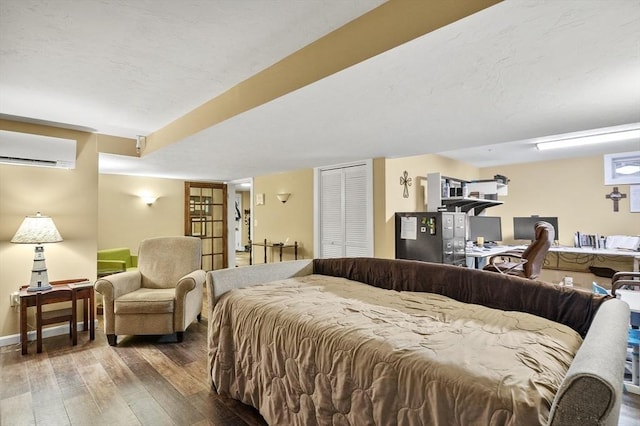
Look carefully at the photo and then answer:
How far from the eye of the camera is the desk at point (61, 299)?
2744 millimetres

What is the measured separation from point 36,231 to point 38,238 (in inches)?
2.8

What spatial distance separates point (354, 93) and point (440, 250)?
7.91ft

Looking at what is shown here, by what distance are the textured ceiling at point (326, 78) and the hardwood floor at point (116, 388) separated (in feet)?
6.61

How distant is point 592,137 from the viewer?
376 centimetres

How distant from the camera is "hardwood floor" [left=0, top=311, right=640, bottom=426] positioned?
187cm

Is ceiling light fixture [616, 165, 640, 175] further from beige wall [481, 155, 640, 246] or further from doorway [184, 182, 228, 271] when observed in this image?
doorway [184, 182, 228, 271]

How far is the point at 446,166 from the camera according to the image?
529cm

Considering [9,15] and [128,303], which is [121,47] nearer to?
[9,15]

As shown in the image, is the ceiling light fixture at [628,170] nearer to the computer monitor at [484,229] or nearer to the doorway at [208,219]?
the computer monitor at [484,229]

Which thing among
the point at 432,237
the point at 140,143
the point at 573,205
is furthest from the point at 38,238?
the point at 573,205

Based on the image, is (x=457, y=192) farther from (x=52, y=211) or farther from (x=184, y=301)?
(x=52, y=211)

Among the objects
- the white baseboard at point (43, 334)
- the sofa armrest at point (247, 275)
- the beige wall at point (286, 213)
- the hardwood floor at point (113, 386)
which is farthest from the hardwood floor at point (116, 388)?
the beige wall at point (286, 213)

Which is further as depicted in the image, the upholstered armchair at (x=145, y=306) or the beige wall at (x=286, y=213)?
the beige wall at (x=286, y=213)

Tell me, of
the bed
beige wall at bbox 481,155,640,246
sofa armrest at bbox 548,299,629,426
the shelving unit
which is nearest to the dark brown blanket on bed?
the bed
